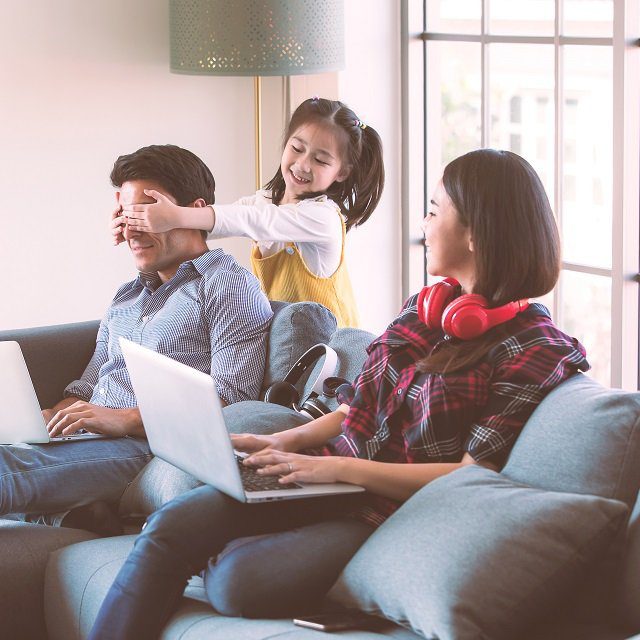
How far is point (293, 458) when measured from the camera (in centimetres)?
195

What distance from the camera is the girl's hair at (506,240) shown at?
198 cm

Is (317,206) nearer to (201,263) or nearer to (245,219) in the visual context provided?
(245,219)

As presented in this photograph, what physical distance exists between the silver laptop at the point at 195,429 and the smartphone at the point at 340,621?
0.20 meters

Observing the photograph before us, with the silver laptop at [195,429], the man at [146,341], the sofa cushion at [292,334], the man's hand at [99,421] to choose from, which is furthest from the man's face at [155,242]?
the silver laptop at [195,429]

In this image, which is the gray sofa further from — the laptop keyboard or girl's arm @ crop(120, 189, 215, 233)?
girl's arm @ crop(120, 189, 215, 233)

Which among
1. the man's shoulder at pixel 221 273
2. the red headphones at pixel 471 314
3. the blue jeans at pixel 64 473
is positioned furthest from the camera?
the man's shoulder at pixel 221 273

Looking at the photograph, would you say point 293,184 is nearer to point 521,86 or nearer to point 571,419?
point 521,86

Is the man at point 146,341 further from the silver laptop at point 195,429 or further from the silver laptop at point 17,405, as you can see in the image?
the silver laptop at point 195,429

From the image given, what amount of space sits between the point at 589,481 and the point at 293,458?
516 millimetres

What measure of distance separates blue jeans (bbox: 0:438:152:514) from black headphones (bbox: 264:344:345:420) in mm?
324

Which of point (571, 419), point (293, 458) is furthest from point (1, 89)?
point (571, 419)

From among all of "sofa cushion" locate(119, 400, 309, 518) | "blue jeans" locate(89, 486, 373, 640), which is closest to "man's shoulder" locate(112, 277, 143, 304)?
"sofa cushion" locate(119, 400, 309, 518)

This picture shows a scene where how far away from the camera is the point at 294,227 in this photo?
2932mm

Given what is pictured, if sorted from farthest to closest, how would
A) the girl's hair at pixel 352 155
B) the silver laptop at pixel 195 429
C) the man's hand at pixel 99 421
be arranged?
1. the girl's hair at pixel 352 155
2. the man's hand at pixel 99 421
3. the silver laptop at pixel 195 429
